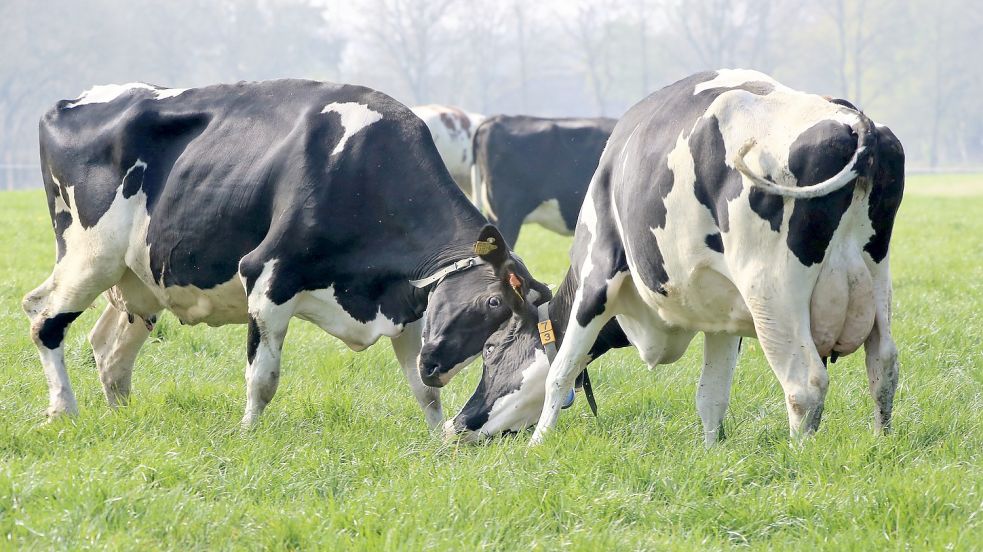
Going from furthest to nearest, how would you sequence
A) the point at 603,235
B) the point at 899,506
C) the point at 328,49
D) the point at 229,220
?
the point at 328,49 → the point at 229,220 → the point at 603,235 → the point at 899,506

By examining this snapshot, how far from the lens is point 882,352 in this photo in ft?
15.3

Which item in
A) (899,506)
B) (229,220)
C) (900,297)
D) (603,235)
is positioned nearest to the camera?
(899,506)

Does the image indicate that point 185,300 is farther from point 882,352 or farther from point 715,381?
point 882,352

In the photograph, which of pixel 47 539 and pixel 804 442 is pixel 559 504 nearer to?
pixel 804 442

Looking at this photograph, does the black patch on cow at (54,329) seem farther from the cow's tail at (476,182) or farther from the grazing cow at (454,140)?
the grazing cow at (454,140)

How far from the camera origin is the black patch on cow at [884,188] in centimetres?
434

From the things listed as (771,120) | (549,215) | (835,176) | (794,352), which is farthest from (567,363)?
(549,215)

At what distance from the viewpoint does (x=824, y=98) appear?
15.5ft

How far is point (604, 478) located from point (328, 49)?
85376mm

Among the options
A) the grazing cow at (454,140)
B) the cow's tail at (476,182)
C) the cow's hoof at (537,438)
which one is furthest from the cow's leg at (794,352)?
the grazing cow at (454,140)

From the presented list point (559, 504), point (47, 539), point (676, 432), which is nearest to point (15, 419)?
point (47, 539)

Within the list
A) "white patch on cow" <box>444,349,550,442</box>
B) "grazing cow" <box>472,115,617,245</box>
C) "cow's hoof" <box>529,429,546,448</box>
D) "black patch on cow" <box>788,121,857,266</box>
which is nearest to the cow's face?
"white patch on cow" <box>444,349,550,442</box>

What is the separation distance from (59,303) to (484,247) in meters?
2.44

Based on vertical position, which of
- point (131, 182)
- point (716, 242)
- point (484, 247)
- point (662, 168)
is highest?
point (662, 168)
